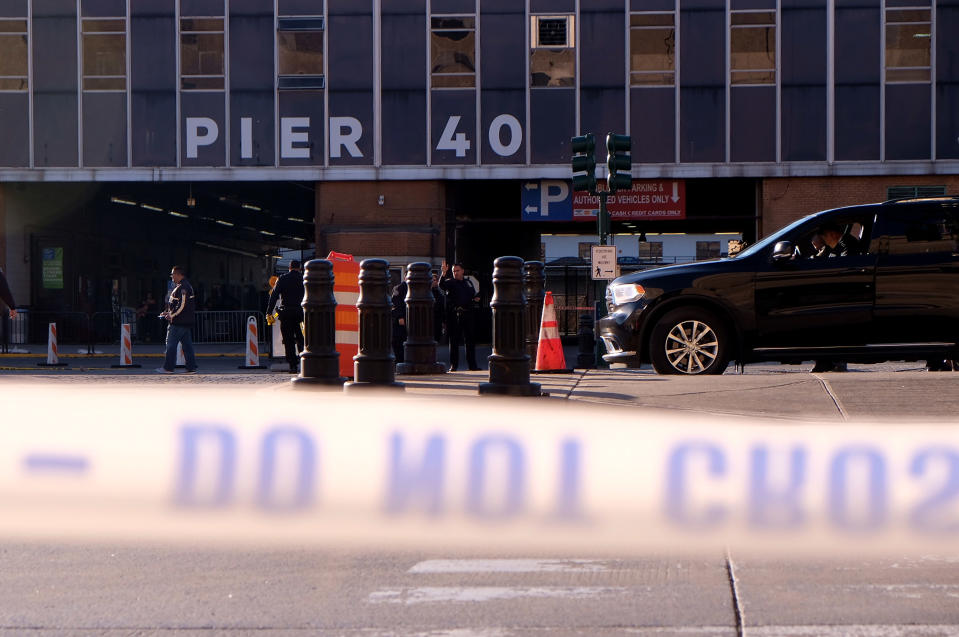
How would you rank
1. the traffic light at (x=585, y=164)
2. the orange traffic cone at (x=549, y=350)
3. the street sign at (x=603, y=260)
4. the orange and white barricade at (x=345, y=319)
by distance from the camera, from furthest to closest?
1. the street sign at (x=603, y=260)
2. the traffic light at (x=585, y=164)
3. the orange traffic cone at (x=549, y=350)
4. the orange and white barricade at (x=345, y=319)

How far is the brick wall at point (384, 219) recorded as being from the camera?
29000 millimetres

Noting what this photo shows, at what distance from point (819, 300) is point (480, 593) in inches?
264

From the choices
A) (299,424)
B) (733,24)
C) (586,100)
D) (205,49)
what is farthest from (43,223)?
(299,424)

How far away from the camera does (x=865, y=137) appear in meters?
27.9

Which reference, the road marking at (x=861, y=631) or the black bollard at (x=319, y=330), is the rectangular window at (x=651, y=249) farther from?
the road marking at (x=861, y=631)

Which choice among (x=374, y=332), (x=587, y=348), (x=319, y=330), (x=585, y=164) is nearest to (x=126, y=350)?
(x=587, y=348)

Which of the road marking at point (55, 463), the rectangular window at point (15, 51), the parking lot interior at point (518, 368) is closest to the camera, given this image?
the parking lot interior at point (518, 368)

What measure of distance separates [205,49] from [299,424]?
82.6 ft

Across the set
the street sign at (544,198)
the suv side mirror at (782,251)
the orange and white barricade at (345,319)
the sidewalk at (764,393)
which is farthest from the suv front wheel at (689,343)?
the street sign at (544,198)

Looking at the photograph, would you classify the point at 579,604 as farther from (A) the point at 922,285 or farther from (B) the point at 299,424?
(A) the point at 922,285

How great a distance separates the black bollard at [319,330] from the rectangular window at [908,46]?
888 inches

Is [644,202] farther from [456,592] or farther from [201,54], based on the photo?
[456,592]

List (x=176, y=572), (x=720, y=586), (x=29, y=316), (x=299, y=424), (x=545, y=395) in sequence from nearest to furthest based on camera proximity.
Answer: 1. (x=720, y=586)
2. (x=176, y=572)
3. (x=299, y=424)
4. (x=545, y=395)
5. (x=29, y=316)

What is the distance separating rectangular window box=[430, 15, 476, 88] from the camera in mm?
28641
